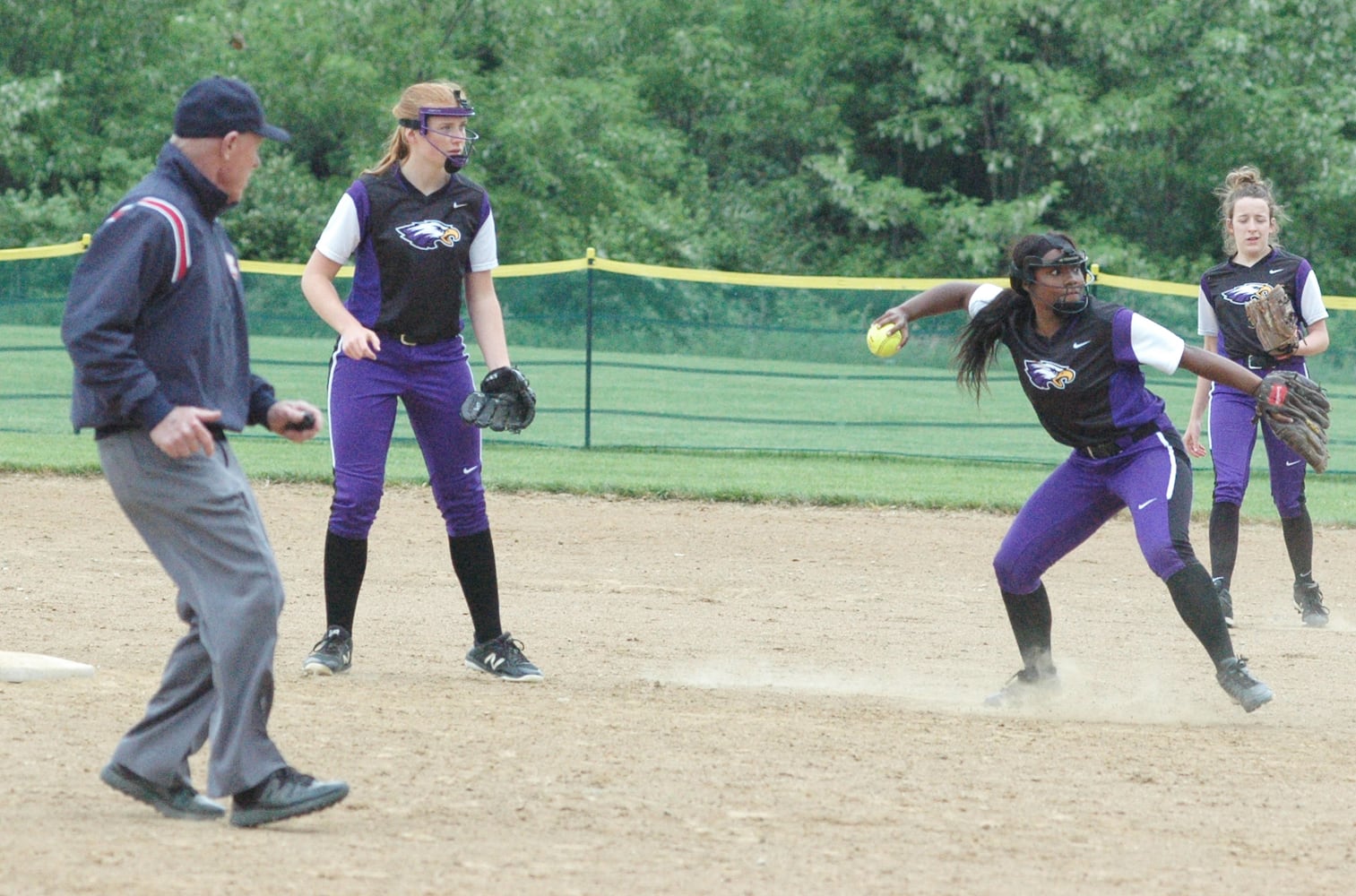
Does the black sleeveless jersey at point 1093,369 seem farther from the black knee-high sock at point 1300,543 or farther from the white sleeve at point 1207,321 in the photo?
the black knee-high sock at point 1300,543

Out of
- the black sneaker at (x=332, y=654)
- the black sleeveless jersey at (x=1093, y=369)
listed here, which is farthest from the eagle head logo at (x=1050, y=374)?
the black sneaker at (x=332, y=654)

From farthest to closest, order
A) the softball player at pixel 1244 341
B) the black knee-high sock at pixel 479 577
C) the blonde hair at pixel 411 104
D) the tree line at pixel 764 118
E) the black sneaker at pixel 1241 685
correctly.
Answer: the tree line at pixel 764 118
the softball player at pixel 1244 341
the black knee-high sock at pixel 479 577
the blonde hair at pixel 411 104
the black sneaker at pixel 1241 685

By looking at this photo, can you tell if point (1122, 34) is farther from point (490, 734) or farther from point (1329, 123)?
point (490, 734)

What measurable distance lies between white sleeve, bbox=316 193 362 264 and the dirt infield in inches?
58.2

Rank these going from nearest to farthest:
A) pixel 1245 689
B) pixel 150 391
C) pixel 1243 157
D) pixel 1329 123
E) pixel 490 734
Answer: pixel 150 391 → pixel 490 734 → pixel 1245 689 → pixel 1329 123 → pixel 1243 157

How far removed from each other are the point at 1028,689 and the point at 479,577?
200 centimetres

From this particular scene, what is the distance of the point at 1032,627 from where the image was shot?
623 centimetres

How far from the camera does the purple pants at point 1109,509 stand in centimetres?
582

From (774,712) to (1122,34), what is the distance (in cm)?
2149

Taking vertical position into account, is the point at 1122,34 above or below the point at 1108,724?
above

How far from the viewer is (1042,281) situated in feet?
19.1

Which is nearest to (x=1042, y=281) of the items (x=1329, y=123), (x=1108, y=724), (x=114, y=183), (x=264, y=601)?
(x=1108, y=724)

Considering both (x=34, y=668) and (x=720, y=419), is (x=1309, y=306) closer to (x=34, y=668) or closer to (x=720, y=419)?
(x=34, y=668)

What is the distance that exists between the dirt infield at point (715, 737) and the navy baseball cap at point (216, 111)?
1663 mm
